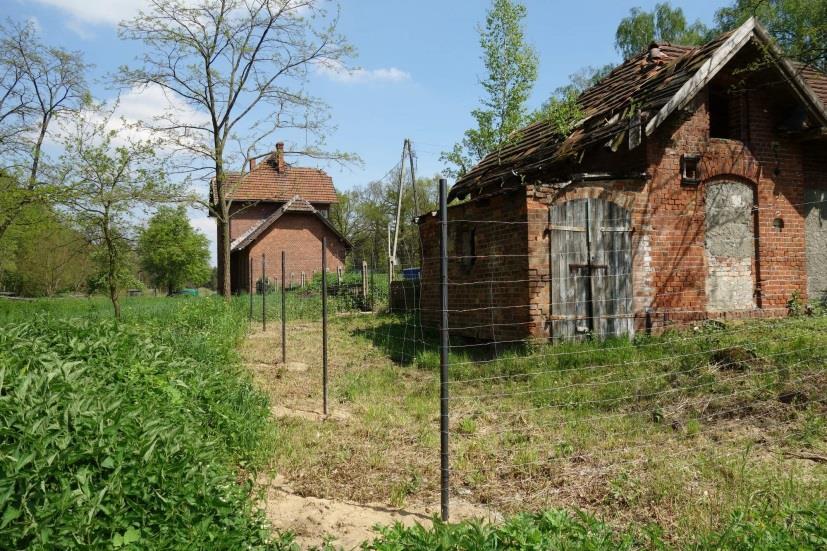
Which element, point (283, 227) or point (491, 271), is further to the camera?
point (283, 227)

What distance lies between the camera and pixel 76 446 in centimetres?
258

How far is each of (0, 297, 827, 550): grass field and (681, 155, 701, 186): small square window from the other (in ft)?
8.92

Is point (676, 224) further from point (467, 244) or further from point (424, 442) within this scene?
point (424, 442)

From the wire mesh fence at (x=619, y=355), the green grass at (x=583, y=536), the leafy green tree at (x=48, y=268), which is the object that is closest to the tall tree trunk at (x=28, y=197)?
the wire mesh fence at (x=619, y=355)

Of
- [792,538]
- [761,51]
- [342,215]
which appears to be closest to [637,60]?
[761,51]

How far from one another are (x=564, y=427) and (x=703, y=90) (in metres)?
7.60

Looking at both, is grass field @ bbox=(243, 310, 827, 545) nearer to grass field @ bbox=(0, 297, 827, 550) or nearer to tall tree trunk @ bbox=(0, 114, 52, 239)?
grass field @ bbox=(0, 297, 827, 550)

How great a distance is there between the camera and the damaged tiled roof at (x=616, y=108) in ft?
30.8

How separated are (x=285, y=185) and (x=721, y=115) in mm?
29254

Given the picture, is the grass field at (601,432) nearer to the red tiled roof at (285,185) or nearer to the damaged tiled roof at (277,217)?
the damaged tiled roof at (277,217)

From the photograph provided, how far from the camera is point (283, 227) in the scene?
107 feet

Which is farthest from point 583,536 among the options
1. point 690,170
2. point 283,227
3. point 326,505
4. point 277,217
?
point 283,227

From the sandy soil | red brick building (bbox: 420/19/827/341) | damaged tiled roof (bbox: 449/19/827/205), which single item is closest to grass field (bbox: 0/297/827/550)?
the sandy soil

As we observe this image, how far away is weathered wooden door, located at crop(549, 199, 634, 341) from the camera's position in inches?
356
